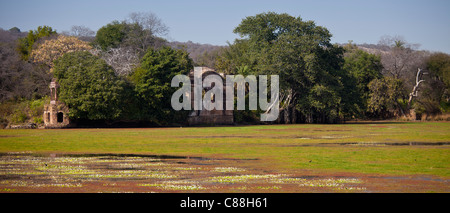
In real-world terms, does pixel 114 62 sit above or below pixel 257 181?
above

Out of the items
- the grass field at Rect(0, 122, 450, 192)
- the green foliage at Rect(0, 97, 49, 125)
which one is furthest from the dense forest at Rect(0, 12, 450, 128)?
the grass field at Rect(0, 122, 450, 192)

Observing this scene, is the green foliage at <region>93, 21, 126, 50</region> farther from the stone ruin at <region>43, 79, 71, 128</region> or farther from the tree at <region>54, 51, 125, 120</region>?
the stone ruin at <region>43, 79, 71, 128</region>

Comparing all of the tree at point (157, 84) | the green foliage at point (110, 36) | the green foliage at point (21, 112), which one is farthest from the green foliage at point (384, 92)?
the green foliage at point (21, 112)

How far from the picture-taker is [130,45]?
82375 millimetres

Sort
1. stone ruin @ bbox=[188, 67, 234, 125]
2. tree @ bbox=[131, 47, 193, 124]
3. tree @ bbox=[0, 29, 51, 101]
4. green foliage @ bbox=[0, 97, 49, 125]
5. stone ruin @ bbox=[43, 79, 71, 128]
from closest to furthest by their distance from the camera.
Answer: stone ruin @ bbox=[43, 79, 71, 128] → green foliage @ bbox=[0, 97, 49, 125] → tree @ bbox=[131, 47, 193, 124] → tree @ bbox=[0, 29, 51, 101] → stone ruin @ bbox=[188, 67, 234, 125]

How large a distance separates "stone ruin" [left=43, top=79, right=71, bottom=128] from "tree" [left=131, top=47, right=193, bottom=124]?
764 centimetres

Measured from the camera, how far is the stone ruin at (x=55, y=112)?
4800 centimetres

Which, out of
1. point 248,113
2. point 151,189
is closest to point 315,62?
point 248,113

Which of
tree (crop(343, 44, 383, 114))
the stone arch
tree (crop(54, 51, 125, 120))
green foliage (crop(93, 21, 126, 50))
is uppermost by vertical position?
green foliage (crop(93, 21, 126, 50))

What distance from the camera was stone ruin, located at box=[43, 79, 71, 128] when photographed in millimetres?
48000

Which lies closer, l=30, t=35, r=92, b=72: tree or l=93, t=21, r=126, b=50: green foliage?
l=30, t=35, r=92, b=72: tree

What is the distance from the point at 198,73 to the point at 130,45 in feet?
94.1

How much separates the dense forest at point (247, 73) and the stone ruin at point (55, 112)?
0.65m

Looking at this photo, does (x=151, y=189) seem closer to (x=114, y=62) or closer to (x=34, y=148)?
(x=34, y=148)
